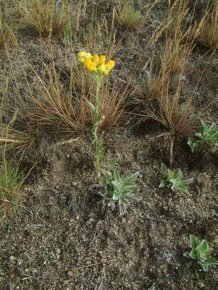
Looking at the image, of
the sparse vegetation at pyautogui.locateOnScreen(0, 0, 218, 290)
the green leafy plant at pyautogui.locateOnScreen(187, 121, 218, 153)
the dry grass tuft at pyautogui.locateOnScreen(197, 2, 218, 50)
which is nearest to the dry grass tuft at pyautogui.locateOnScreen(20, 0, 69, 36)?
the sparse vegetation at pyautogui.locateOnScreen(0, 0, 218, 290)

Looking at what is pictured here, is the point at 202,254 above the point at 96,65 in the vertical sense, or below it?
below

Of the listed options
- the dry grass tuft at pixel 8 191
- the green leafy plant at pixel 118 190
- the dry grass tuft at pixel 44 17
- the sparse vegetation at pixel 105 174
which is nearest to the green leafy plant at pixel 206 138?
the sparse vegetation at pixel 105 174

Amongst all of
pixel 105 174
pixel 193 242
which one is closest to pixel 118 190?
pixel 105 174

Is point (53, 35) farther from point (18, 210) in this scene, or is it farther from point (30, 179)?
point (18, 210)

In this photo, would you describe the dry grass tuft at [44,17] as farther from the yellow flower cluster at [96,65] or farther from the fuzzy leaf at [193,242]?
the fuzzy leaf at [193,242]

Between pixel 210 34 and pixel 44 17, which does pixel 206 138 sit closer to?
pixel 210 34

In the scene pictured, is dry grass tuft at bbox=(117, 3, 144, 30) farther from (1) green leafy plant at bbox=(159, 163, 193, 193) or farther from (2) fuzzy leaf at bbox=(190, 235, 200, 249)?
(2) fuzzy leaf at bbox=(190, 235, 200, 249)
